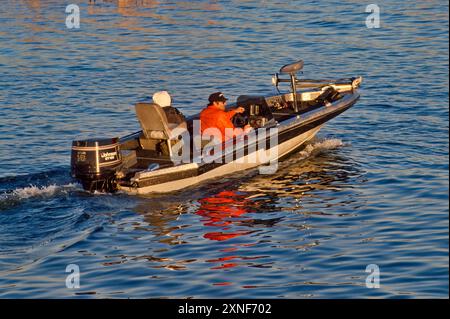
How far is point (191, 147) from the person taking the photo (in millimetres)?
16859

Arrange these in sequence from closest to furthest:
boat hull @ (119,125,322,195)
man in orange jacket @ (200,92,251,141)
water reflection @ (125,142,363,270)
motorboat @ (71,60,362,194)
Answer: water reflection @ (125,142,363,270) → motorboat @ (71,60,362,194) → boat hull @ (119,125,322,195) → man in orange jacket @ (200,92,251,141)

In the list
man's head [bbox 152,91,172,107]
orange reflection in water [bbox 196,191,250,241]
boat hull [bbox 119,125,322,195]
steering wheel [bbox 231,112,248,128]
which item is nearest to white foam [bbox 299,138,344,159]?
boat hull [bbox 119,125,322,195]

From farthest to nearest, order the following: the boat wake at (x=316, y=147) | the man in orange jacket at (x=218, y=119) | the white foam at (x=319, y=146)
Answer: the white foam at (x=319, y=146), the boat wake at (x=316, y=147), the man in orange jacket at (x=218, y=119)

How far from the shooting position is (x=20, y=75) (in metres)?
26.4

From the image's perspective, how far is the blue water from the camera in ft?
41.2

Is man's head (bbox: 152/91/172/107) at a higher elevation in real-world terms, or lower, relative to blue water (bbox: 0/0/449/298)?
higher

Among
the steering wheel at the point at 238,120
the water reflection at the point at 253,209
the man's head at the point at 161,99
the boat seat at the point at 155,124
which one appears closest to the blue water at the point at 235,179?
the water reflection at the point at 253,209

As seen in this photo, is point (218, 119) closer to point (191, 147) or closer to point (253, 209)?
point (191, 147)

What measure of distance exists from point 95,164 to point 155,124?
55.7 inches

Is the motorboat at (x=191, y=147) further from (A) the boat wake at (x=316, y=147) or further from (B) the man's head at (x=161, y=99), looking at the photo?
(B) the man's head at (x=161, y=99)

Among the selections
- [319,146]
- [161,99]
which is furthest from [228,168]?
[319,146]

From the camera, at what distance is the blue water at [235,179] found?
41.2ft

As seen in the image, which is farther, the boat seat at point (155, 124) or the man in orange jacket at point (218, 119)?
the man in orange jacket at point (218, 119)

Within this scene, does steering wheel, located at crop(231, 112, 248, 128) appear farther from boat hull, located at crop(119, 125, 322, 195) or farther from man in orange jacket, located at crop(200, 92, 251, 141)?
boat hull, located at crop(119, 125, 322, 195)
